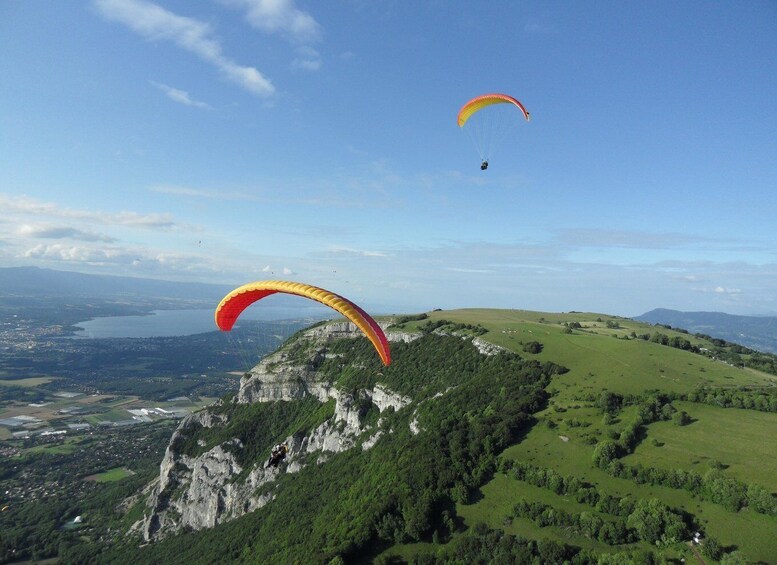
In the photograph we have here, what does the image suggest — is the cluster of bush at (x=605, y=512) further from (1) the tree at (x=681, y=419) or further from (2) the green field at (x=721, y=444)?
(1) the tree at (x=681, y=419)

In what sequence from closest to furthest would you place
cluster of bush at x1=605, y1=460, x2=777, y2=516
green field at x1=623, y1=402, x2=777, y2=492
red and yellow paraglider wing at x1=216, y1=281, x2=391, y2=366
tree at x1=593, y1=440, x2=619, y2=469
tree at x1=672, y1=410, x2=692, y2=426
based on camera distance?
red and yellow paraglider wing at x1=216, y1=281, x2=391, y2=366 → cluster of bush at x1=605, y1=460, x2=777, y2=516 → green field at x1=623, y1=402, x2=777, y2=492 → tree at x1=593, y1=440, x2=619, y2=469 → tree at x1=672, y1=410, x2=692, y2=426

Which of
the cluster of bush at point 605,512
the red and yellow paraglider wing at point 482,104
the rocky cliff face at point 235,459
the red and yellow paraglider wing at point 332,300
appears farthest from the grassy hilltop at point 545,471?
the red and yellow paraglider wing at point 482,104

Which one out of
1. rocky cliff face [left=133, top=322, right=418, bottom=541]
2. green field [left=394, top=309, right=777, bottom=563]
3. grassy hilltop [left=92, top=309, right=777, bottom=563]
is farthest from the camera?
rocky cliff face [left=133, top=322, right=418, bottom=541]

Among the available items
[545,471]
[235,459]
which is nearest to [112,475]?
[235,459]

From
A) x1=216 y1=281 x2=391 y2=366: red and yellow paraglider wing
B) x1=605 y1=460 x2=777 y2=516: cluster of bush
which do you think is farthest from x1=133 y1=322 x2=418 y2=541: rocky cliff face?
x1=216 y1=281 x2=391 y2=366: red and yellow paraglider wing

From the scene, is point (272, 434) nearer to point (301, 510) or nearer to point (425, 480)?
point (301, 510)

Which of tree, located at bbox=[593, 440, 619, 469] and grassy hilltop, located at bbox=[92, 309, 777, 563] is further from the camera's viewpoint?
tree, located at bbox=[593, 440, 619, 469]

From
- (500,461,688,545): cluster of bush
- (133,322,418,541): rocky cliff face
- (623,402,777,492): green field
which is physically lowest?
(133,322,418,541): rocky cliff face

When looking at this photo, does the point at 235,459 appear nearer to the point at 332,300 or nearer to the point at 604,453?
the point at 604,453

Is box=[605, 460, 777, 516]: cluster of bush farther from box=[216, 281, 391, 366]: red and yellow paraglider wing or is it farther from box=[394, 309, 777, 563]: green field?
box=[216, 281, 391, 366]: red and yellow paraglider wing
